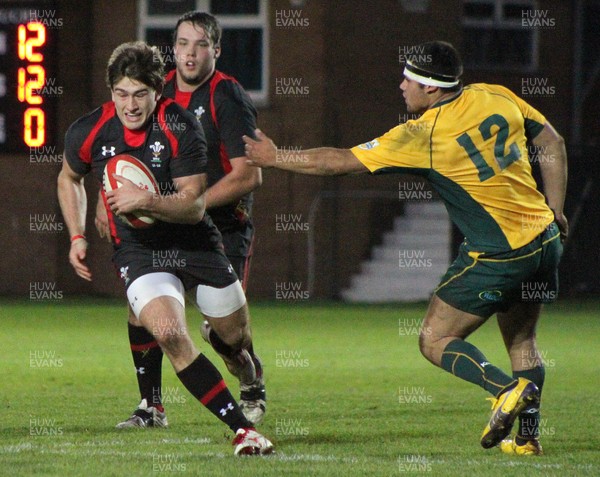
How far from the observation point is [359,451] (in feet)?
22.4

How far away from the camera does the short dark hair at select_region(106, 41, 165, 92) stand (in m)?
6.66

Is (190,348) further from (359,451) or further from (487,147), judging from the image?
(487,147)

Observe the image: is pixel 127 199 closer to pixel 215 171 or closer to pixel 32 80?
pixel 215 171

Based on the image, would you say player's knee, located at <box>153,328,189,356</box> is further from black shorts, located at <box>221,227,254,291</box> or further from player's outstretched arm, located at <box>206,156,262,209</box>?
black shorts, located at <box>221,227,254,291</box>

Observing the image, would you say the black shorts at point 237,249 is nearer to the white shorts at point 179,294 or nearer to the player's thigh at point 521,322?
the white shorts at point 179,294

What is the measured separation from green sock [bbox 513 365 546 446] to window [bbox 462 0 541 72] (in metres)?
15.9

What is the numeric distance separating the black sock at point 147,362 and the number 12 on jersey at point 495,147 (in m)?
2.37

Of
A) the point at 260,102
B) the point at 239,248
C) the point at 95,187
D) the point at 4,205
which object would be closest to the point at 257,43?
the point at 260,102

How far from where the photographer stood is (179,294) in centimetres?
665

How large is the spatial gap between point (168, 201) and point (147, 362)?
161 centimetres

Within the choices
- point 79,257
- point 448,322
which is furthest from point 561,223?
point 79,257

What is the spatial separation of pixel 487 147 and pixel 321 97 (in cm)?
1202

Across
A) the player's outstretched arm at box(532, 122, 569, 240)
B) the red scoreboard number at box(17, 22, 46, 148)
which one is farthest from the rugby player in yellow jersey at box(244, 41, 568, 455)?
the red scoreboard number at box(17, 22, 46, 148)

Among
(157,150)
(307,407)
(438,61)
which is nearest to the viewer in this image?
(438,61)
